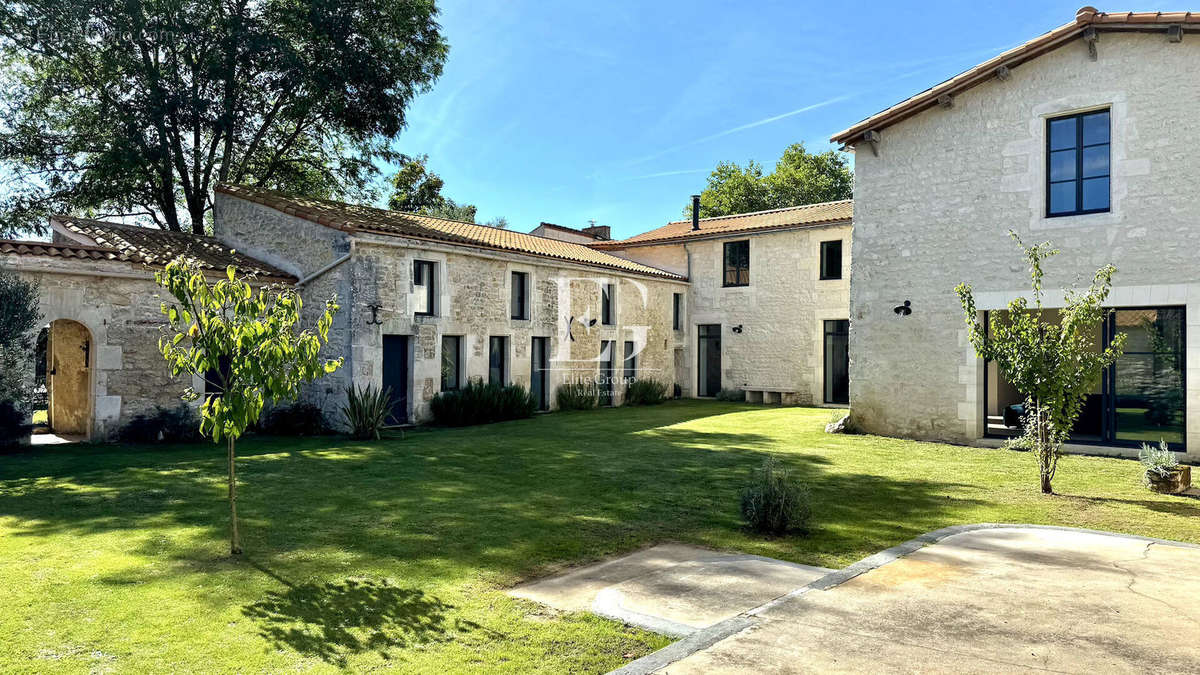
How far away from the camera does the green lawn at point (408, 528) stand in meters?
4.09

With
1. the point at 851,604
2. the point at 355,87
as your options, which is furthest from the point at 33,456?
the point at 355,87

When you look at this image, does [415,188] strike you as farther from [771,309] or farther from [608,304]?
[771,309]

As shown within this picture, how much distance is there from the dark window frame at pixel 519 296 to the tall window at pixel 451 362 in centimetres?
186

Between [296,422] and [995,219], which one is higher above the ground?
[995,219]

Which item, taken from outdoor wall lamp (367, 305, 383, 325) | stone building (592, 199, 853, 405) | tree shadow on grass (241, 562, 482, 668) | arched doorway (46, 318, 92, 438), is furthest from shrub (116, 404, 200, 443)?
stone building (592, 199, 853, 405)

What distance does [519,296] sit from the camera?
18391 millimetres

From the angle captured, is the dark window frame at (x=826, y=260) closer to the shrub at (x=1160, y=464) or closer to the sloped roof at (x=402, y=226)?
the sloped roof at (x=402, y=226)

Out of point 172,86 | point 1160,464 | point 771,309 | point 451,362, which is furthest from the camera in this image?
point 771,309

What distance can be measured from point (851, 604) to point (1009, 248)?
10049 millimetres

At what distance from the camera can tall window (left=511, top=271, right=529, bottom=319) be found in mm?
18266

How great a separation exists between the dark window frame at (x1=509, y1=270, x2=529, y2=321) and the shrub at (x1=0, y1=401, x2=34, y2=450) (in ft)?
31.7

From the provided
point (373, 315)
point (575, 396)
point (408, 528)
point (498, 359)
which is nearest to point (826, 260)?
point (575, 396)

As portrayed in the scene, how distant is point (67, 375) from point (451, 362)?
24.4 feet

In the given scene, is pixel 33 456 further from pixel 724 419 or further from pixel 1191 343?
pixel 1191 343
